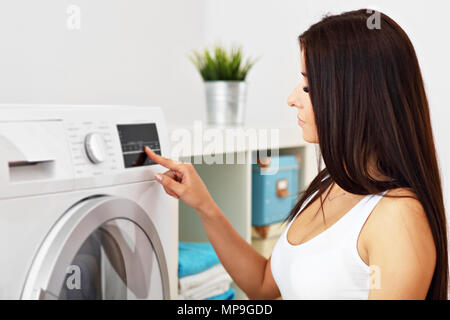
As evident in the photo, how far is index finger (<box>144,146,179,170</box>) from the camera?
1.08m

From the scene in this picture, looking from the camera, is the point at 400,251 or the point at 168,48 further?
the point at 168,48

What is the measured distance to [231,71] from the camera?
5.93 feet

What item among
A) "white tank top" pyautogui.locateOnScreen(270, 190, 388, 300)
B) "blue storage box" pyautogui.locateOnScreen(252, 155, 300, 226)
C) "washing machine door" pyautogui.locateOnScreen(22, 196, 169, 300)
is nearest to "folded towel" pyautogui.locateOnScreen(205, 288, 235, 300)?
"blue storage box" pyautogui.locateOnScreen(252, 155, 300, 226)

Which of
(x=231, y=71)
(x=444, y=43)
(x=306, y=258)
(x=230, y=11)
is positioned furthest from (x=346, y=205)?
(x=230, y=11)

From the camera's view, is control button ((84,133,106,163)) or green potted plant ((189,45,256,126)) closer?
control button ((84,133,106,163))

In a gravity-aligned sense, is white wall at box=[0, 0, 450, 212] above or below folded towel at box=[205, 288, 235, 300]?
above

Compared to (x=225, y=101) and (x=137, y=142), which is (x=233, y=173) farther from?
(x=137, y=142)

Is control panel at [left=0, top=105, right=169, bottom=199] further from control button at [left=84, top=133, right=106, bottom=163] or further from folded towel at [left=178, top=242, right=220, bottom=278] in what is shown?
folded towel at [left=178, top=242, right=220, bottom=278]

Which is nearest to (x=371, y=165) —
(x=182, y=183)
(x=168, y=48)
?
(x=182, y=183)

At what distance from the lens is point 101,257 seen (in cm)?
99

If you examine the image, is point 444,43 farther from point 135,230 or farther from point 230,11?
point 135,230

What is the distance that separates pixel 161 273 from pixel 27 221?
376mm

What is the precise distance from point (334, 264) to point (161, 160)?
397mm

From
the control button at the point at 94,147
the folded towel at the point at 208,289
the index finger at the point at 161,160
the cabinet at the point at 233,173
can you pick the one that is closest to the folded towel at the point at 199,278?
the folded towel at the point at 208,289
